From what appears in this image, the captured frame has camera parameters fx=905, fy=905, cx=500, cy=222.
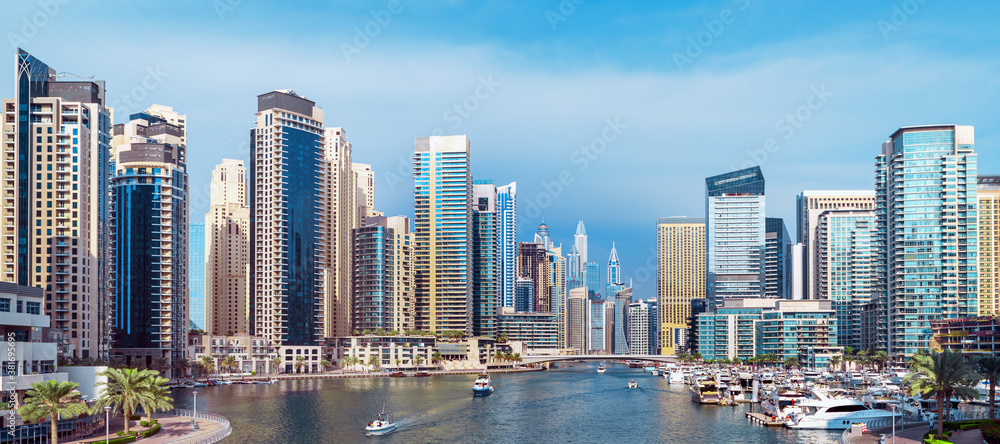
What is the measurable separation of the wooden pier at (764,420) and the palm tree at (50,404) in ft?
304

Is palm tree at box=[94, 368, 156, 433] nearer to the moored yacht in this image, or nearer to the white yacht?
the white yacht

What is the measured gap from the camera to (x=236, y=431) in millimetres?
120188

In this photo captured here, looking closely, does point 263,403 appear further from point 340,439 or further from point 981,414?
point 981,414

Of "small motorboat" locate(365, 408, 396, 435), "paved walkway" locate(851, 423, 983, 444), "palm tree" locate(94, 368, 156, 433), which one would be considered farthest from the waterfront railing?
"paved walkway" locate(851, 423, 983, 444)

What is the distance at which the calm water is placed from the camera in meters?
120

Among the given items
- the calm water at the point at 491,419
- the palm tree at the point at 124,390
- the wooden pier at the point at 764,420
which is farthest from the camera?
the wooden pier at the point at 764,420

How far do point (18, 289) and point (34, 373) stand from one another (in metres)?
13.4

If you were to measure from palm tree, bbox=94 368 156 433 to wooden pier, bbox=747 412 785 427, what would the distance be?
282ft

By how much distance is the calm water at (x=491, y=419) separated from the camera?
120m

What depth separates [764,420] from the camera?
135m

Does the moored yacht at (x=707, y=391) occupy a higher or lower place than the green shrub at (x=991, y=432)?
lower

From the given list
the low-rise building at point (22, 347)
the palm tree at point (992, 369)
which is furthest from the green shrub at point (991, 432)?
the low-rise building at point (22, 347)

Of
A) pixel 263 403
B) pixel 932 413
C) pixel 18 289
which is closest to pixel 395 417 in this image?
pixel 263 403

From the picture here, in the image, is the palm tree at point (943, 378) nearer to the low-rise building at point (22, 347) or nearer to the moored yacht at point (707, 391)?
the moored yacht at point (707, 391)
